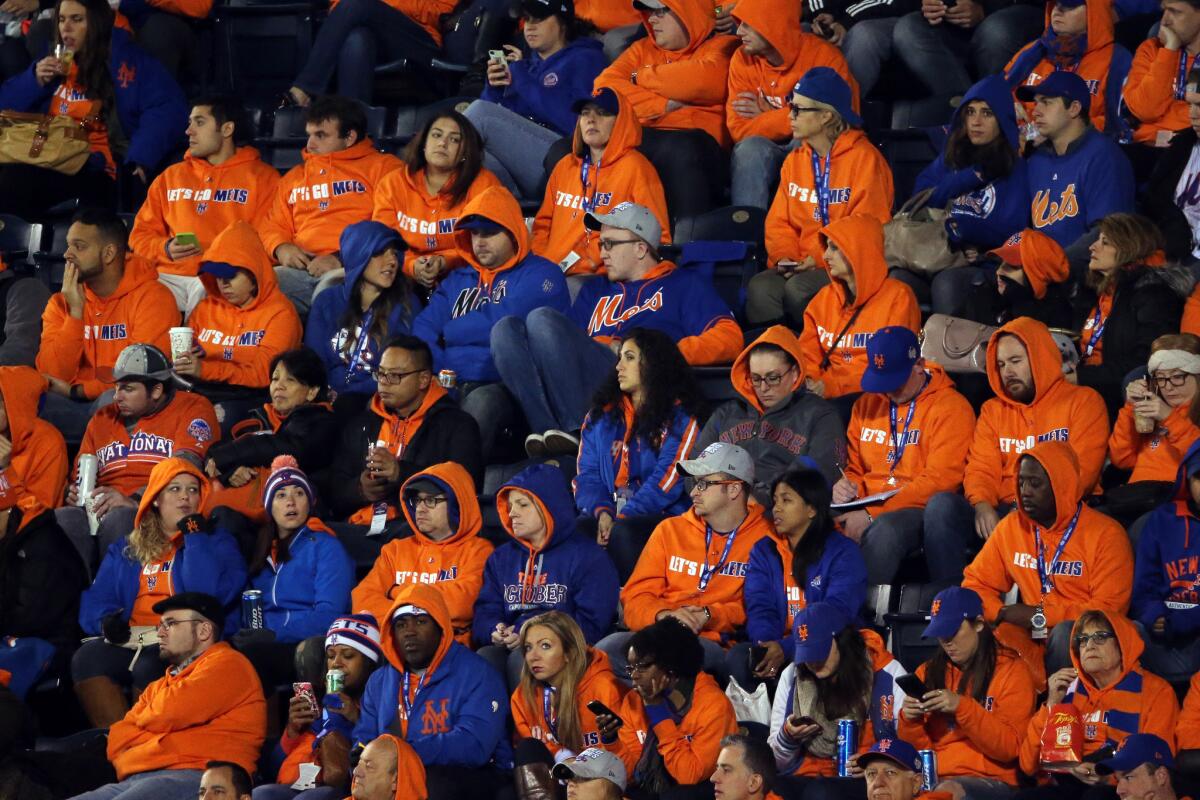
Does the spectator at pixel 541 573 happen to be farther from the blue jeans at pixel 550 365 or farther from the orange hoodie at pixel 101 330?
the orange hoodie at pixel 101 330

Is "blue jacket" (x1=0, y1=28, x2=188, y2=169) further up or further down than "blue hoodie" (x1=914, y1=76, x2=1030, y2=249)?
further down

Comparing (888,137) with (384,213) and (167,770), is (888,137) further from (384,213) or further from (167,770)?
(167,770)

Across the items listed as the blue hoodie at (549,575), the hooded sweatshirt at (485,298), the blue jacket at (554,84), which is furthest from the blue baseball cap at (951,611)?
the blue jacket at (554,84)

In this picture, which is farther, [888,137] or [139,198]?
[139,198]

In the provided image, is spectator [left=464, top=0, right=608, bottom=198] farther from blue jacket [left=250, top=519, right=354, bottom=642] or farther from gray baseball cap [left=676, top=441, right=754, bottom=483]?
gray baseball cap [left=676, top=441, right=754, bottom=483]

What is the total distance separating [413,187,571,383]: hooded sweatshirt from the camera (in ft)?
37.0

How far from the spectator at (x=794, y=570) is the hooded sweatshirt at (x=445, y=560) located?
44.2 inches

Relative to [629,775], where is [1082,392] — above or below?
above

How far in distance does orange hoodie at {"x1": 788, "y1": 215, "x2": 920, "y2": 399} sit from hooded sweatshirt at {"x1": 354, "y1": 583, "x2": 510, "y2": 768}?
204 centimetres

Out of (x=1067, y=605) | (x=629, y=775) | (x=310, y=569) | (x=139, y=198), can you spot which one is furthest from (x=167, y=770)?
(x=139, y=198)

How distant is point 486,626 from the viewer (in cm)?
984

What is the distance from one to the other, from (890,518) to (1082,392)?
3.07 ft

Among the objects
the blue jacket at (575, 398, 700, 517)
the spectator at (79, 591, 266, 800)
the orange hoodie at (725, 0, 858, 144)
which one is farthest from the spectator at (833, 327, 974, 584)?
the spectator at (79, 591, 266, 800)

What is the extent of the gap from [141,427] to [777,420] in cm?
283
